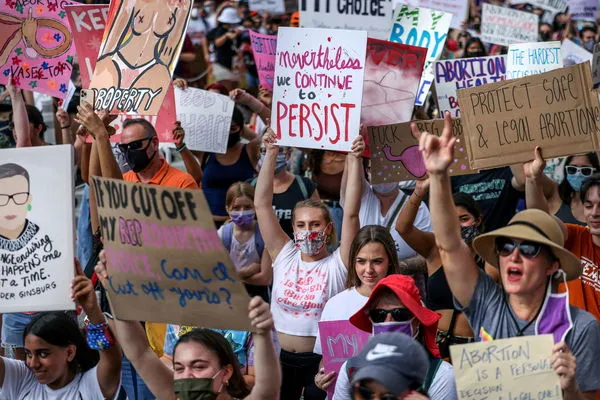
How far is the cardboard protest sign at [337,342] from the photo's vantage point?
17.4 feet

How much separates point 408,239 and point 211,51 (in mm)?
11054

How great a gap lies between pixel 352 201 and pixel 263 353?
2538 mm

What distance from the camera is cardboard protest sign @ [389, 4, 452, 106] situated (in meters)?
9.73

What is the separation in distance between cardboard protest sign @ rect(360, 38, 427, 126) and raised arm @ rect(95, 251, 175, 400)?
10.6 ft

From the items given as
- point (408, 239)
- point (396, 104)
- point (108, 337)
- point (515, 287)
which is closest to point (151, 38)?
point (396, 104)

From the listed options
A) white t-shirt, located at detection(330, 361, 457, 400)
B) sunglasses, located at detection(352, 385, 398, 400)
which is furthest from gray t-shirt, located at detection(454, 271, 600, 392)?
sunglasses, located at detection(352, 385, 398, 400)

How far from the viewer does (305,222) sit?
647 cm

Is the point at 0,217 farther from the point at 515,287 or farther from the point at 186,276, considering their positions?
the point at 515,287

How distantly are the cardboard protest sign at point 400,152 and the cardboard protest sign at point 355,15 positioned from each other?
2887mm

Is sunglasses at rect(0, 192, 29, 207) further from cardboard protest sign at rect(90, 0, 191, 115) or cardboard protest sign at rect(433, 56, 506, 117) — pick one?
cardboard protest sign at rect(433, 56, 506, 117)

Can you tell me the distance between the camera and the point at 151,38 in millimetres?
7234

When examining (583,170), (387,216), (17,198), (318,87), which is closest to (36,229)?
(17,198)

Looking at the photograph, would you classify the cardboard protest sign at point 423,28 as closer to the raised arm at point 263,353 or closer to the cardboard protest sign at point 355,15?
the cardboard protest sign at point 355,15

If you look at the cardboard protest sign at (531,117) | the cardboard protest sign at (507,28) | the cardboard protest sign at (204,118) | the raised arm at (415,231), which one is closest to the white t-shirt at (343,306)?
the raised arm at (415,231)
